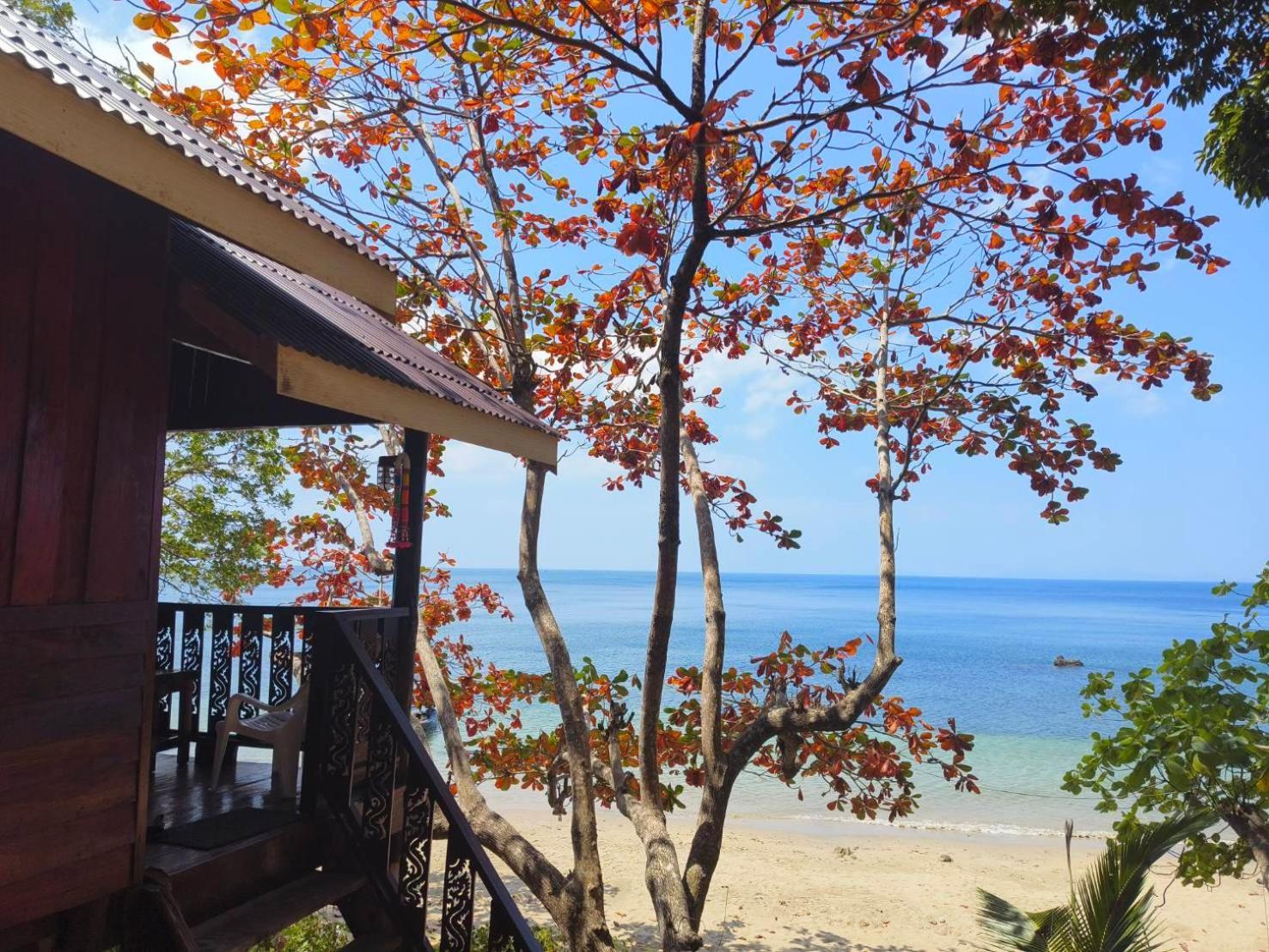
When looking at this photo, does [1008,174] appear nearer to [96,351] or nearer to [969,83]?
[969,83]

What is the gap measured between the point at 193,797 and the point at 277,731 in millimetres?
566

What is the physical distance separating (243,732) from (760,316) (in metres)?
5.58

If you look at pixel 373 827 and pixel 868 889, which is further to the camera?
pixel 868 889

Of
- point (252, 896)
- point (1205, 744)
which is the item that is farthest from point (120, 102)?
point (1205, 744)

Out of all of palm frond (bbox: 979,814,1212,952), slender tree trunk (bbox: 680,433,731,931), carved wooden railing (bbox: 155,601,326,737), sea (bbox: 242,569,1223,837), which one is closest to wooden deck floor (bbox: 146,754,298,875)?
carved wooden railing (bbox: 155,601,326,737)

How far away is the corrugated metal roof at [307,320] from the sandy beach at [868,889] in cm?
721

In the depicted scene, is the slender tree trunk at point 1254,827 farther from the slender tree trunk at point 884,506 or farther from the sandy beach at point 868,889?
the sandy beach at point 868,889

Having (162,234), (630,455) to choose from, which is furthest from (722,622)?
(162,234)

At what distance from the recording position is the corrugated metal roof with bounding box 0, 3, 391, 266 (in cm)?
266

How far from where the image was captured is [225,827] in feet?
14.5

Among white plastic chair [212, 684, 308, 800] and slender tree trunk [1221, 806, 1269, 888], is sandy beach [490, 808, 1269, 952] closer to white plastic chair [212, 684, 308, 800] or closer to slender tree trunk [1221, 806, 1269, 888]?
slender tree trunk [1221, 806, 1269, 888]

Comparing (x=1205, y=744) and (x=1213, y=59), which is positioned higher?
(x=1213, y=59)

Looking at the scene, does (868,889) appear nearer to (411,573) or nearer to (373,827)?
(411,573)

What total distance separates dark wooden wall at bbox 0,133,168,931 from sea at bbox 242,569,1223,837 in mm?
15832
